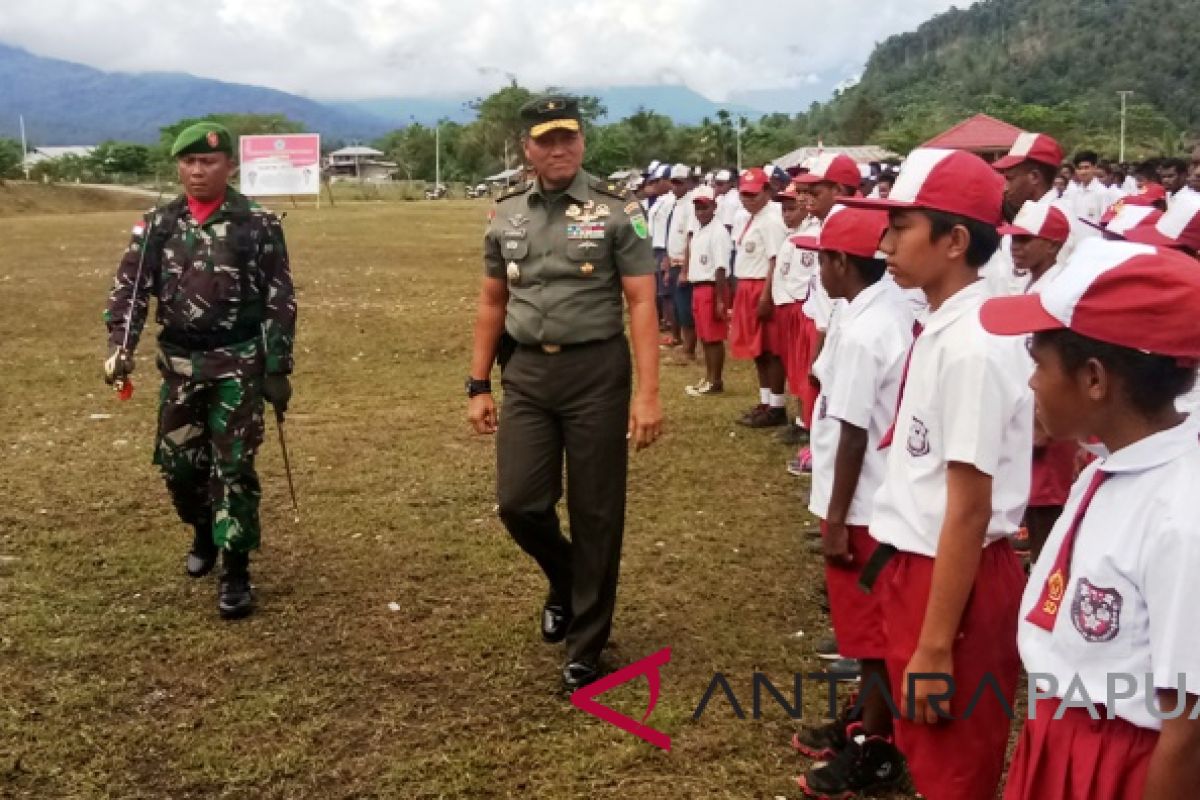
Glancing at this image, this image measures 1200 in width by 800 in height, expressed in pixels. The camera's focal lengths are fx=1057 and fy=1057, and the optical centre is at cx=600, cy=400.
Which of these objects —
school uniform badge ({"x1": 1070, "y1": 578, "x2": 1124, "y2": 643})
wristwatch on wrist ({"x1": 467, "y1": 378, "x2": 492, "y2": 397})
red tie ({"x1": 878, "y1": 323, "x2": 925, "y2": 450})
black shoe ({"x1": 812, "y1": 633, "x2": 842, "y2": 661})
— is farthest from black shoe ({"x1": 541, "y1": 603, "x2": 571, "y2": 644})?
school uniform badge ({"x1": 1070, "y1": 578, "x2": 1124, "y2": 643})

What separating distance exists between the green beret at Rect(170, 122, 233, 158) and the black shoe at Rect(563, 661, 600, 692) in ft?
8.74

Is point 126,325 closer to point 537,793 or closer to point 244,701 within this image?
point 244,701

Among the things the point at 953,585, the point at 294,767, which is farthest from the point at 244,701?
the point at 953,585

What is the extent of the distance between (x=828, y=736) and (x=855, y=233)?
168 centimetres

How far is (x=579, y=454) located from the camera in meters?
3.96

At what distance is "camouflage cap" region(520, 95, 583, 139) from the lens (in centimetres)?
384

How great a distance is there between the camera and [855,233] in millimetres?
3539

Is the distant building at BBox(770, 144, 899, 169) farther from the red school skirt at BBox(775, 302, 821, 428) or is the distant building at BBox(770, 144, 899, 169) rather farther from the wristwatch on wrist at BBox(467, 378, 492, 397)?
the wristwatch on wrist at BBox(467, 378, 492, 397)

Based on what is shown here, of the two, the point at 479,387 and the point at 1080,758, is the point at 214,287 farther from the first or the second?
the point at 1080,758

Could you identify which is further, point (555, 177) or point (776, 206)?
point (776, 206)

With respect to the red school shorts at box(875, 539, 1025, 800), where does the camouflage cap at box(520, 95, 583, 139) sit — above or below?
above

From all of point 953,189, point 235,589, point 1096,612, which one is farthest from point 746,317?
point 1096,612

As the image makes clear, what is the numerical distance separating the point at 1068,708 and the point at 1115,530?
1.22ft

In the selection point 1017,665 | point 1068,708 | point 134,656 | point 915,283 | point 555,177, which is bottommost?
point 134,656
